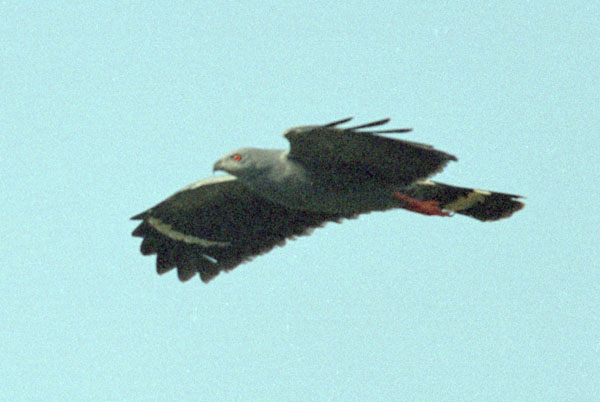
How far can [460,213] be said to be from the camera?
10633 mm

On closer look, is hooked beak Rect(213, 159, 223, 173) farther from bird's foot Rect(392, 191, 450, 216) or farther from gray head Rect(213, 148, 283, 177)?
bird's foot Rect(392, 191, 450, 216)

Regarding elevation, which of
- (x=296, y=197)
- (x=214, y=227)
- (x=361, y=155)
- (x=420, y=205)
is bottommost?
(x=214, y=227)

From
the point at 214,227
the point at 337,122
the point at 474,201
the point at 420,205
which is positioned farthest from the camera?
the point at 214,227

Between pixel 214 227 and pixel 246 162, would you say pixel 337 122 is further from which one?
pixel 214 227

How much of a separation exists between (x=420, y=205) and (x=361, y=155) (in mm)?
1031

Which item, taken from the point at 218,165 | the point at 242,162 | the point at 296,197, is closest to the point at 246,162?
the point at 242,162

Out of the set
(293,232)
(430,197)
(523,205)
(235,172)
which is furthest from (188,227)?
(523,205)

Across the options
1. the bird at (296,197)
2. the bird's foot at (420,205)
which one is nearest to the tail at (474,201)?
the bird at (296,197)

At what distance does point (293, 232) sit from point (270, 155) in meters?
1.61

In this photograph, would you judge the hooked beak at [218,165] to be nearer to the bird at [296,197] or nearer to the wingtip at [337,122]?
the bird at [296,197]

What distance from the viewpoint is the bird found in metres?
9.19

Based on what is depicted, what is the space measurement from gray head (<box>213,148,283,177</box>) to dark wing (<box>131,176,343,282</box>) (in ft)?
3.27

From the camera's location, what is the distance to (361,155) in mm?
9320

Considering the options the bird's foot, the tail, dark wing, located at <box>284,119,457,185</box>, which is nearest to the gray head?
dark wing, located at <box>284,119,457,185</box>
